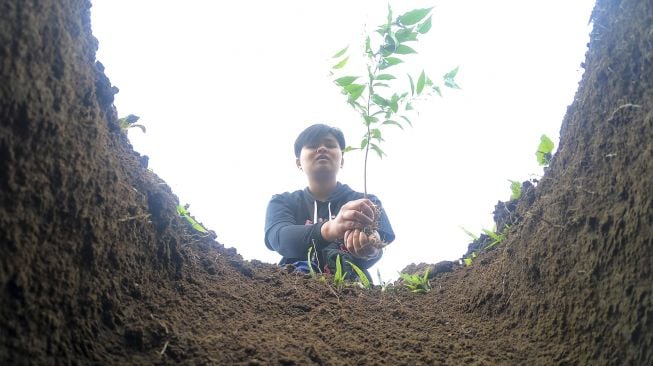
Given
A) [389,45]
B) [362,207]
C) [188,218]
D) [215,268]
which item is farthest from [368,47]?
[215,268]

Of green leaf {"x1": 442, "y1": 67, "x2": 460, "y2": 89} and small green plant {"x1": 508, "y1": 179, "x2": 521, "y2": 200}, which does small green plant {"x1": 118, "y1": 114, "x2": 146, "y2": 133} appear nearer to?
green leaf {"x1": 442, "y1": 67, "x2": 460, "y2": 89}

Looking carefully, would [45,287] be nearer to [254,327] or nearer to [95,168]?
[95,168]

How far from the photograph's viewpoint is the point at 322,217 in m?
2.94

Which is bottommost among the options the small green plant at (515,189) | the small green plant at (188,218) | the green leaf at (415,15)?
the small green plant at (188,218)

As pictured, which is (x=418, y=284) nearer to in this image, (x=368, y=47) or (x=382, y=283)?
(x=382, y=283)

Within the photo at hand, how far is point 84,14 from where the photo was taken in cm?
112

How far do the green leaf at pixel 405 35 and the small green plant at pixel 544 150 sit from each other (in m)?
0.72

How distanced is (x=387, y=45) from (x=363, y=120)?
394 mm

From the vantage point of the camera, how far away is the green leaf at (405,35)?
82.0 inches

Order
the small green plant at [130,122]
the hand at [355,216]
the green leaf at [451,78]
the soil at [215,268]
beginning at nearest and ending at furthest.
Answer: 1. the soil at [215,268]
2. the small green plant at [130,122]
3. the hand at [355,216]
4. the green leaf at [451,78]

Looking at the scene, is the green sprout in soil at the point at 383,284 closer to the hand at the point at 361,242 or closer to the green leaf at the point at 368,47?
the hand at the point at 361,242

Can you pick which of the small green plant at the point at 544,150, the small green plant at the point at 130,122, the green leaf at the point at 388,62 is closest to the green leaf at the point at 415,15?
the green leaf at the point at 388,62

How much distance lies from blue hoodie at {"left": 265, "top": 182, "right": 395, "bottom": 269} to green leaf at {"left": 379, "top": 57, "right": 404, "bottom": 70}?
784 mm

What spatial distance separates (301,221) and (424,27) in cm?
148
